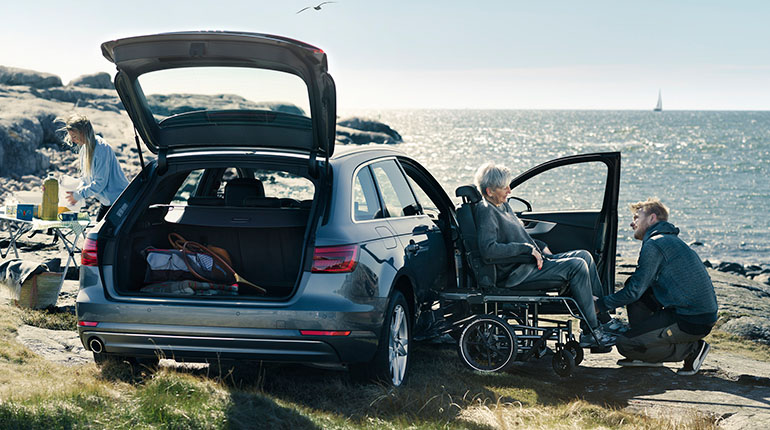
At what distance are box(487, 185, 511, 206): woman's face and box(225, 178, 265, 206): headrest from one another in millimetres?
1831

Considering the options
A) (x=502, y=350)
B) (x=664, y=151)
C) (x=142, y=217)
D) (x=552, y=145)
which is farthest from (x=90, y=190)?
(x=552, y=145)

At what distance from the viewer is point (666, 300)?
22.2ft

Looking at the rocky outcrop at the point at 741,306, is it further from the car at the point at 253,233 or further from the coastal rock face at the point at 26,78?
the coastal rock face at the point at 26,78

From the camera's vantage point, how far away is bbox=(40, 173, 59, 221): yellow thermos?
7.86 m

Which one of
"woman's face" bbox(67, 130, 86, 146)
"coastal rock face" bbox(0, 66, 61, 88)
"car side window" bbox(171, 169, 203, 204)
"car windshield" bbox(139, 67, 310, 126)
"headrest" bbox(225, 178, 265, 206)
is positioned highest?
"coastal rock face" bbox(0, 66, 61, 88)

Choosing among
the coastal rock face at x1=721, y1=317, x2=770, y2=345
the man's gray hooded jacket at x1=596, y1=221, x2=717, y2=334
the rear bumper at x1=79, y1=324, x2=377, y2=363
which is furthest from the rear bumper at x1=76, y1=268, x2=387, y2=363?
the coastal rock face at x1=721, y1=317, x2=770, y2=345

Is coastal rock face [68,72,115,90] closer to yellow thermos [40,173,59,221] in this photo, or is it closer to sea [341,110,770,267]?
sea [341,110,770,267]

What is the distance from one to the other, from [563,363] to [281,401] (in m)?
2.53

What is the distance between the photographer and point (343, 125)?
78188 mm

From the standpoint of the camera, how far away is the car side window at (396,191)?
20.2ft

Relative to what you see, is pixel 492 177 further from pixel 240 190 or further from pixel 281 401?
pixel 281 401

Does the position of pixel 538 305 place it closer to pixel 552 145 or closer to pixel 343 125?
pixel 343 125

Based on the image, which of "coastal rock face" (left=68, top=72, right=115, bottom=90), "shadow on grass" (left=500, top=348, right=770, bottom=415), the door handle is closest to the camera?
the door handle

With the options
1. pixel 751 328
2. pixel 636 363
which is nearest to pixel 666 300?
pixel 636 363
